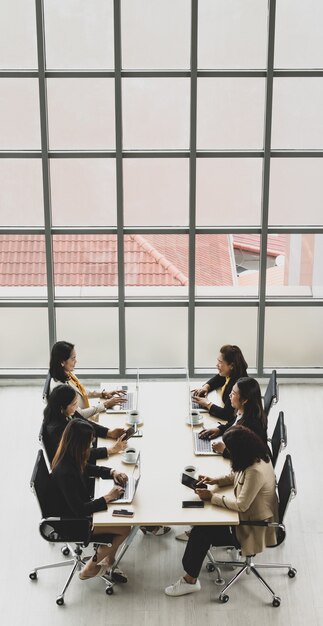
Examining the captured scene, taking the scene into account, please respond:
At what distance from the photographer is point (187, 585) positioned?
18.9 feet

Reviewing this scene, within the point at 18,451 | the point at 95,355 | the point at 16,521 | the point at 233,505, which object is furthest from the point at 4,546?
the point at 95,355

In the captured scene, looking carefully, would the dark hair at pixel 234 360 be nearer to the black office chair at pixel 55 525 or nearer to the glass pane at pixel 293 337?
the black office chair at pixel 55 525

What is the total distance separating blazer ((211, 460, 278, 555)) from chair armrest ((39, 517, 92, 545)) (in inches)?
33.5

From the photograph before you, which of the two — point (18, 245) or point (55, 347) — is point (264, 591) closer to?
point (55, 347)

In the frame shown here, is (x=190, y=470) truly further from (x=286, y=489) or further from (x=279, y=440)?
(x=279, y=440)

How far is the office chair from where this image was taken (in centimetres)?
550

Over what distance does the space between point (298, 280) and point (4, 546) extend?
3.92m

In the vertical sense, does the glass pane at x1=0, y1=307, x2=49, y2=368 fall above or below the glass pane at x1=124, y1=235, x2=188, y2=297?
below
